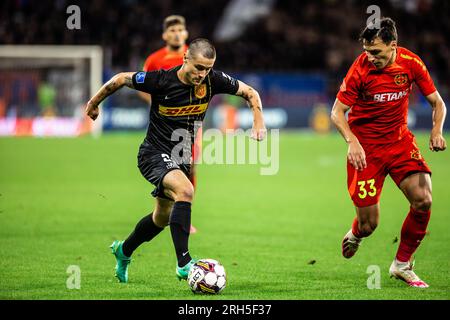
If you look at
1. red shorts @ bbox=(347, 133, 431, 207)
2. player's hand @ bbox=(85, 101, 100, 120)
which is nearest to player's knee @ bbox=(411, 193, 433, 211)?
red shorts @ bbox=(347, 133, 431, 207)

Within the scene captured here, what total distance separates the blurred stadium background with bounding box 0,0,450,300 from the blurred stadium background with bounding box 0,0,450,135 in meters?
0.05

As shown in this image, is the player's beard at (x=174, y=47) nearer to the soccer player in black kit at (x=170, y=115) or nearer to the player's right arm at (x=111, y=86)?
the soccer player in black kit at (x=170, y=115)

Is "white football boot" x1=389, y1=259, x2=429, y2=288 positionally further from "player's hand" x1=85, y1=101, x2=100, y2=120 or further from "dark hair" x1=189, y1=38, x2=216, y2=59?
"player's hand" x1=85, y1=101, x2=100, y2=120

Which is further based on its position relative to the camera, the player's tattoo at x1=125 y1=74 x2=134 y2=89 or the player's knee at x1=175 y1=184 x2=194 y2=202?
the player's tattoo at x1=125 y1=74 x2=134 y2=89

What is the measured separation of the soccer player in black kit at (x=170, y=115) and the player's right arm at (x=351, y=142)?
68 cm

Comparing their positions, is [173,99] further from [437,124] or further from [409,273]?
[409,273]

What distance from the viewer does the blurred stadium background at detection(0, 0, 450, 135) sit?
29.0 metres

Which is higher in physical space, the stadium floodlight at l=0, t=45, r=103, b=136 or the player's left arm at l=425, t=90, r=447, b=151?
the stadium floodlight at l=0, t=45, r=103, b=136

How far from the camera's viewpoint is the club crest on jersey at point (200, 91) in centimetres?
743

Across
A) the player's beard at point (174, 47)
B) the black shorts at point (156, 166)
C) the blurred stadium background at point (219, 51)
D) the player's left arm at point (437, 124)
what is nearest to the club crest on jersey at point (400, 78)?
the player's left arm at point (437, 124)

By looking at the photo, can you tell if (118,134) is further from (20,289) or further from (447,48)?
(20,289)

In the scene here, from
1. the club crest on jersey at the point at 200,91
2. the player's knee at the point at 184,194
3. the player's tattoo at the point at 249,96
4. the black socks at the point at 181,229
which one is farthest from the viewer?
the player's tattoo at the point at 249,96

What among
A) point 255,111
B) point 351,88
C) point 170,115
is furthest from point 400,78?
point 170,115

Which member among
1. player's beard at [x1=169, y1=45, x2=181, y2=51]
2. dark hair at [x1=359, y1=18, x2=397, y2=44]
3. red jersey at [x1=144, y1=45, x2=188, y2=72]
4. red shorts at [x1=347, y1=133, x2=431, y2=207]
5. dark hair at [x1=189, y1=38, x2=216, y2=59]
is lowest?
red shorts at [x1=347, y1=133, x2=431, y2=207]
